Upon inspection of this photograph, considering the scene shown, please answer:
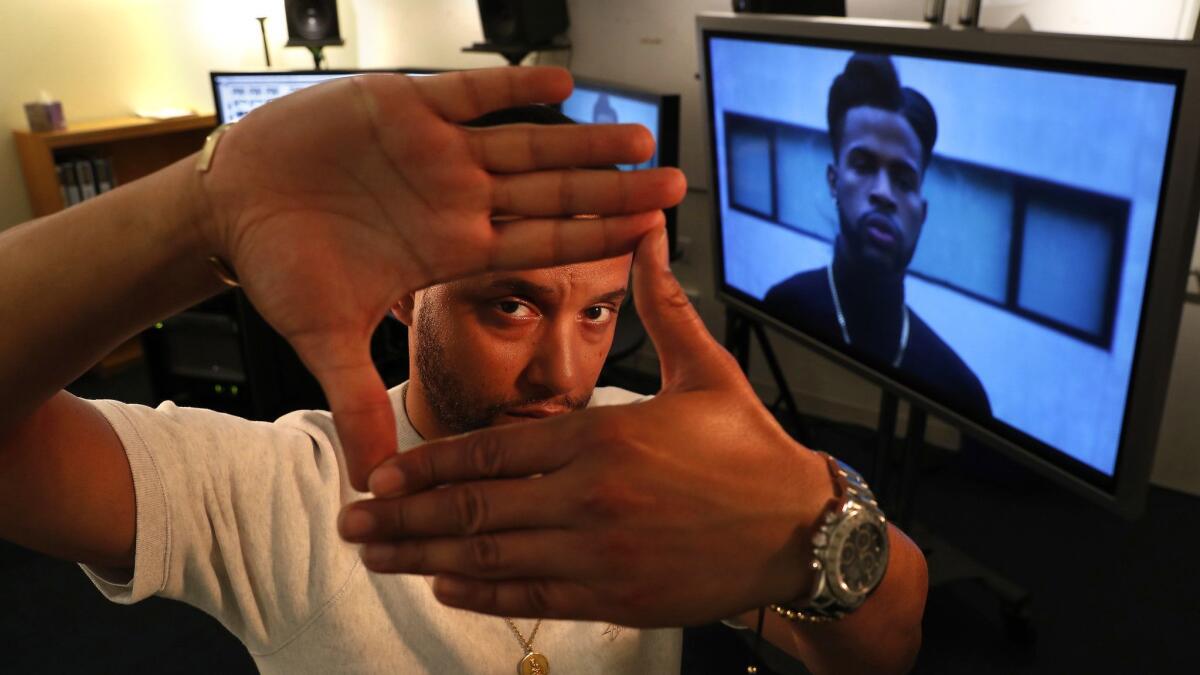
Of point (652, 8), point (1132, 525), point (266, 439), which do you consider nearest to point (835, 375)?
point (1132, 525)

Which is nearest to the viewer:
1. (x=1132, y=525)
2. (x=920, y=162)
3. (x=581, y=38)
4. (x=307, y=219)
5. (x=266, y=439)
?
(x=307, y=219)

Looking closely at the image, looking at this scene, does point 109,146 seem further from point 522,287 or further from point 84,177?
point 522,287

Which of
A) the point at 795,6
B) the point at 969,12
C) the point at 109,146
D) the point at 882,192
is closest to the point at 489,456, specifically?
the point at 882,192

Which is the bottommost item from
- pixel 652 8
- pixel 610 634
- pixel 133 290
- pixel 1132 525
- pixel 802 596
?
pixel 1132 525

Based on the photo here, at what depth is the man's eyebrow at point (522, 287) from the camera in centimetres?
101

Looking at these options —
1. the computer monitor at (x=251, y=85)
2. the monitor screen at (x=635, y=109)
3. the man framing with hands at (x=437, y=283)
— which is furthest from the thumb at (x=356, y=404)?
the computer monitor at (x=251, y=85)

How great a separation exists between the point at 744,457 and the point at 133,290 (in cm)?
49

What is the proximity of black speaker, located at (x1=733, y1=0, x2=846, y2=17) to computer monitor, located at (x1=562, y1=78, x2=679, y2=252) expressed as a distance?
361 mm

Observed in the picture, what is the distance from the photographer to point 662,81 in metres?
3.46

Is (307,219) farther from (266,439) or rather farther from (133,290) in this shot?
(266,439)

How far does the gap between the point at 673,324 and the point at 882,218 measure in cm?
Result: 138

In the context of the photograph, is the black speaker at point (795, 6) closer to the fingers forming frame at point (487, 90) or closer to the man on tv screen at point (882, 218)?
the man on tv screen at point (882, 218)

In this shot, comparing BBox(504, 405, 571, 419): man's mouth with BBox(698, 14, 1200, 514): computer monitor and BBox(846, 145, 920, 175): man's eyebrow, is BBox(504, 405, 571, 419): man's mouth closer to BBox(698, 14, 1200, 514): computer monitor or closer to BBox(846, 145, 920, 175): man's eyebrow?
BBox(698, 14, 1200, 514): computer monitor

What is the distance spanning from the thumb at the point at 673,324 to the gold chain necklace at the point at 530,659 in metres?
0.51
